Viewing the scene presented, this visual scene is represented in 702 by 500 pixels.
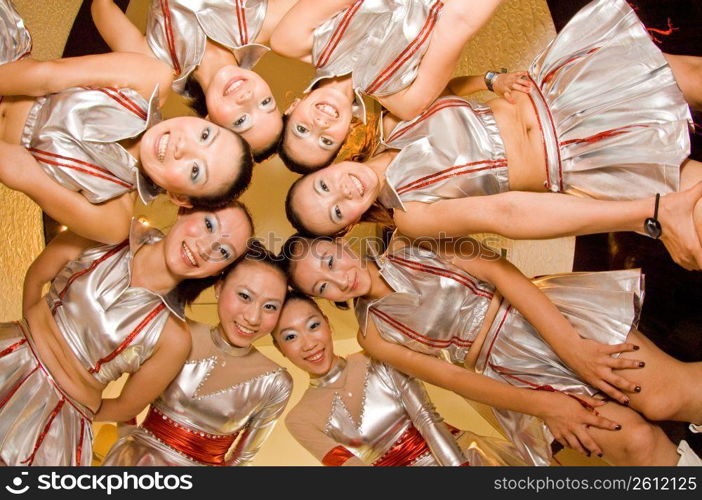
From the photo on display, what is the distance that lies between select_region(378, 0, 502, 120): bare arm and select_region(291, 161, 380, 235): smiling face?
182mm

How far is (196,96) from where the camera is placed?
5.82 ft

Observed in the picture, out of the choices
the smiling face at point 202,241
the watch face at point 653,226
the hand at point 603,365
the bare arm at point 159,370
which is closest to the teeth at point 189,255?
the smiling face at point 202,241

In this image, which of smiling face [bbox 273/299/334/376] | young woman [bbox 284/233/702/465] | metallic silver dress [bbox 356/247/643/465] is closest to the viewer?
young woman [bbox 284/233/702/465]

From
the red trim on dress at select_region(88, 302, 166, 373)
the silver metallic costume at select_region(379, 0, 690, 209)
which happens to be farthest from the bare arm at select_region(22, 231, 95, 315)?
the silver metallic costume at select_region(379, 0, 690, 209)

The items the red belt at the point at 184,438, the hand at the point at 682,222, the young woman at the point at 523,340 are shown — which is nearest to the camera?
the hand at the point at 682,222

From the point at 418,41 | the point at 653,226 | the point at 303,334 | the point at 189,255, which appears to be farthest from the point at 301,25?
the point at 653,226

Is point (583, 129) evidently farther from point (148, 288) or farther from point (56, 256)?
point (56, 256)

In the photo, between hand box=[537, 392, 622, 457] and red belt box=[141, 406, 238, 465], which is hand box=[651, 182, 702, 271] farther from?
red belt box=[141, 406, 238, 465]

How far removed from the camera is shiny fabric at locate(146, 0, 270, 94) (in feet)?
5.58

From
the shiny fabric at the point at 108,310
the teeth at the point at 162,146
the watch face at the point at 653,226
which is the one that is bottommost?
the shiny fabric at the point at 108,310

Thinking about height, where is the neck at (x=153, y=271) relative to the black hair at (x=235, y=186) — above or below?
below

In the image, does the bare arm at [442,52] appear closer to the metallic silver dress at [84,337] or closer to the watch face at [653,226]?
the watch face at [653,226]

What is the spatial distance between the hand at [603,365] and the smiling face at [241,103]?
939 mm

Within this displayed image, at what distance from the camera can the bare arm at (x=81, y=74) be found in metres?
1.59
